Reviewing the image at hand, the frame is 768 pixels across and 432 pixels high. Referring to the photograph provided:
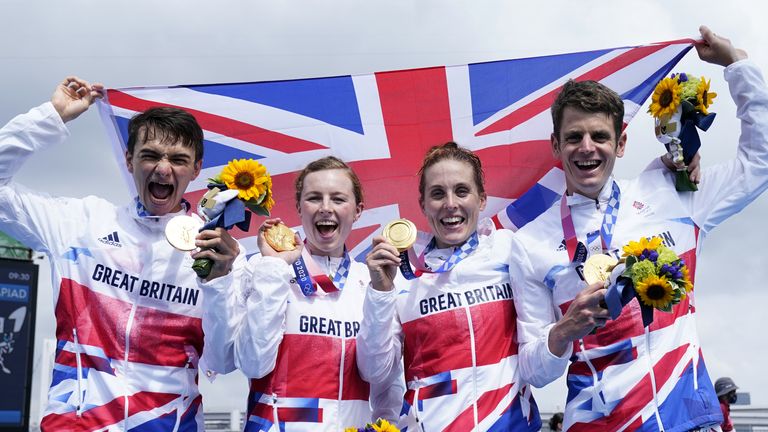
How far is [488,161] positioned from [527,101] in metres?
0.49

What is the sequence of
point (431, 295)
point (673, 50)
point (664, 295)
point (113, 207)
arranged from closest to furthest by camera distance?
point (664, 295)
point (431, 295)
point (113, 207)
point (673, 50)

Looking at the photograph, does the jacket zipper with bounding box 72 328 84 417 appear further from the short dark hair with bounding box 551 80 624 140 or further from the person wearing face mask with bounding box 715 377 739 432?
the person wearing face mask with bounding box 715 377 739 432

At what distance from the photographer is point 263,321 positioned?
15.1 ft

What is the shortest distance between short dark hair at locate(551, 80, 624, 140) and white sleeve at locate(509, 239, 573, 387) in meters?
0.75

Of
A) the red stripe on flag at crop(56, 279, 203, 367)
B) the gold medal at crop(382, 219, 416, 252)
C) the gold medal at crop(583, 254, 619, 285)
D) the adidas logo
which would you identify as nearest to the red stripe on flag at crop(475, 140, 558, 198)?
the gold medal at crop(382, 219, 416, 252)

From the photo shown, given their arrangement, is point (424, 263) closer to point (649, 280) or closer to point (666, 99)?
point (649, 280)

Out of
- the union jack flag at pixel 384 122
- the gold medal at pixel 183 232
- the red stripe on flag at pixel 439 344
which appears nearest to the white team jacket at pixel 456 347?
the red stripe on flag at pixel 439 344

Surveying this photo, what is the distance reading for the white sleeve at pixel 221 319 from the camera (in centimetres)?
455

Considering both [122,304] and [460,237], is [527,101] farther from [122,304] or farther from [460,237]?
[122,304]

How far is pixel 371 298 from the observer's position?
4.62 metres

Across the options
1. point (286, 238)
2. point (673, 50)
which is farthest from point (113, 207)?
point (673, 50)

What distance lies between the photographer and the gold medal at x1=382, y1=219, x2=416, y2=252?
4629mm

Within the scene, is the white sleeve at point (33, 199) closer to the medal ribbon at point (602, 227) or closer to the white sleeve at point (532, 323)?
the white sleeve at point (532, 323)

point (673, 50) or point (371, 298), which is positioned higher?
point (673, 50)
